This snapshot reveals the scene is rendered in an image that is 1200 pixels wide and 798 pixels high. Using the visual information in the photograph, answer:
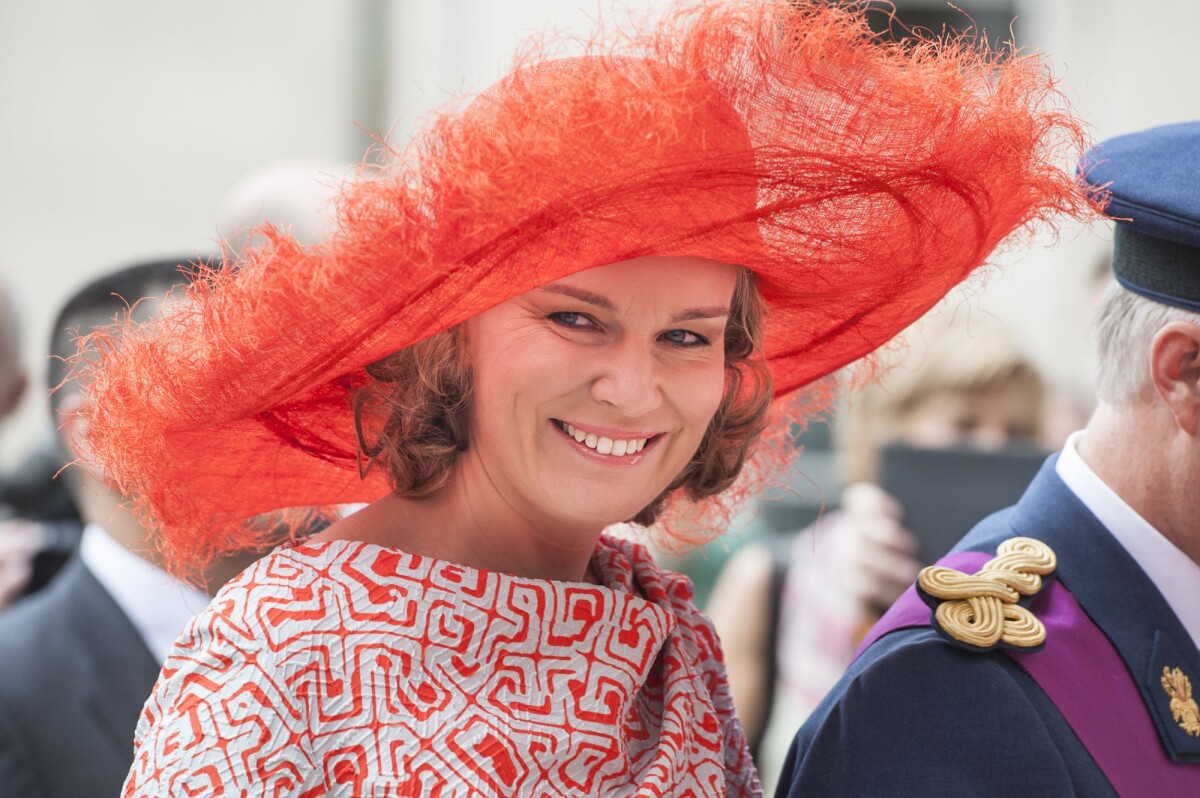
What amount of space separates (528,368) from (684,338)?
21cm

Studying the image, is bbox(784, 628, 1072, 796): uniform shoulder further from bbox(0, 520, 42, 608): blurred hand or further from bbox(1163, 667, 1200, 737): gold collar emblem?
bbox(0, 520, 42, 608): blurred hand

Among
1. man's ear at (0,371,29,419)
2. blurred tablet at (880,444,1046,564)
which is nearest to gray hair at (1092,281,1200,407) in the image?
blurred tablet at (880,444,1046,564)

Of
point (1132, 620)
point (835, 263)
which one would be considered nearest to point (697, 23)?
point (835, 263)

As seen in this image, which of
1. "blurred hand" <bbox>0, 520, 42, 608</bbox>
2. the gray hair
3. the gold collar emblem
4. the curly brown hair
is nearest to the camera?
the curly brown hair

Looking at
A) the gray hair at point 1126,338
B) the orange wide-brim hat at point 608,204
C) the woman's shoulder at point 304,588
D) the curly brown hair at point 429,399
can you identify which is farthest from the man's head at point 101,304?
the gray hair at point 1126,338

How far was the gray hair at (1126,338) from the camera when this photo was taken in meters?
1.99

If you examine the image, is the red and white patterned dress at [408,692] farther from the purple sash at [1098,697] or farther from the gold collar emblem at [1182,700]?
the gold collar emblem at [1182,700]

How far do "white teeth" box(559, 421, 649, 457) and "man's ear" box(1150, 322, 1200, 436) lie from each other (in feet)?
2.47

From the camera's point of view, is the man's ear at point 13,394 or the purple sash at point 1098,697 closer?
the purple sash at point 1098,697

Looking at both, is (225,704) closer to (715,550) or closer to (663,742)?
(663,742)

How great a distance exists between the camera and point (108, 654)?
8.46ft

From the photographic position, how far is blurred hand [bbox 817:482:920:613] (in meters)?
3.59

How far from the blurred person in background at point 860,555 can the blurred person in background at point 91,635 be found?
159cm

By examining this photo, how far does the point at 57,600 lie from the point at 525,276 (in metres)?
1.47
